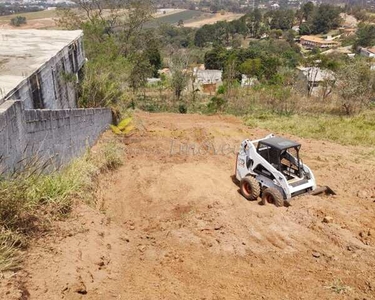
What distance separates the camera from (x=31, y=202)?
16.6 ft

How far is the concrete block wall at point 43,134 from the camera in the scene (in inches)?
217

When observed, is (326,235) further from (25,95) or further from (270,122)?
(270,122)

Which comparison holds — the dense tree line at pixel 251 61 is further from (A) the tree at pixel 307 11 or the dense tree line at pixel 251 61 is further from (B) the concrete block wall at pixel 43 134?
(A) the tree at pixel 307 11

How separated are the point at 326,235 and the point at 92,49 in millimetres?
13952

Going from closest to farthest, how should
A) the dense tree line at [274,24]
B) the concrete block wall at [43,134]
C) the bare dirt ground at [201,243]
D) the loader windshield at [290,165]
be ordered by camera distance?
the bare dirt ground at [201,243] < the concrete block wall at [43,134] < the loader windshield at [290,165] < the dense tree line at [274,24]

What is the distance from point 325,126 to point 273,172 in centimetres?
829

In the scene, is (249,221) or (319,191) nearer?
(249,221)

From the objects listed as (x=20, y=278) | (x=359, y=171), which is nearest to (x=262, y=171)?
(x=359, y=171)

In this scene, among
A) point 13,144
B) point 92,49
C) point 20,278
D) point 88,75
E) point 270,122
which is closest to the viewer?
point 20,278

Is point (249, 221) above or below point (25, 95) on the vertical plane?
below

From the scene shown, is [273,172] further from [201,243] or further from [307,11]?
[307,11]

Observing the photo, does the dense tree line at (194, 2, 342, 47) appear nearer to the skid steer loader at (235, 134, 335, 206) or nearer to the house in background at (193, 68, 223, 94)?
the house in background at (193, 68, 223, 94)

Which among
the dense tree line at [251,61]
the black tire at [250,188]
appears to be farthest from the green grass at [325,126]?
the dense tree line at [251,61]

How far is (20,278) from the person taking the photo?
4.06m
